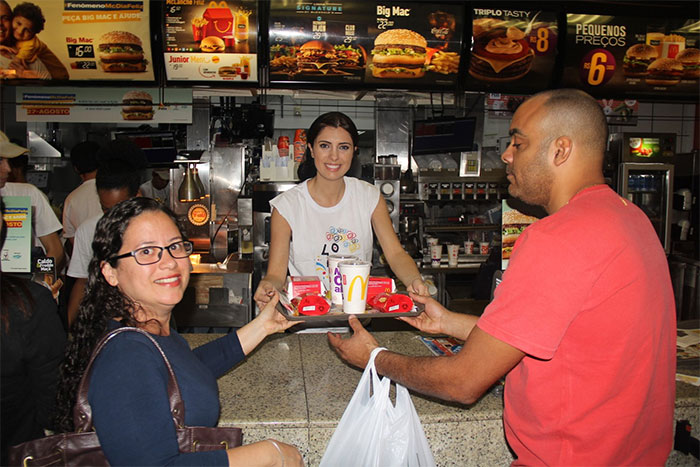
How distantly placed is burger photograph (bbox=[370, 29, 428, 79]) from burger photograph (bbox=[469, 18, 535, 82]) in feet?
1.64

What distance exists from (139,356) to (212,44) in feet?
13.0

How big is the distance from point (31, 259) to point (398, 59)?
3490 millimetres

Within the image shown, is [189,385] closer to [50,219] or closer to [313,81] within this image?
[50,219]

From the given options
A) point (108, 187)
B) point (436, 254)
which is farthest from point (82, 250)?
point (436, 254)

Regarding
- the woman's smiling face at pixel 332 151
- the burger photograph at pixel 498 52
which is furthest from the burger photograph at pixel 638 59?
the woman's smiling face at pixel 332 151

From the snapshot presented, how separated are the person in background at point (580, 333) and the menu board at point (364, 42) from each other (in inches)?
140

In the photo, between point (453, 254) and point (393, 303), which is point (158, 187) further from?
point (393, 303)

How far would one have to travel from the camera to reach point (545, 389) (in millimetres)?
1374

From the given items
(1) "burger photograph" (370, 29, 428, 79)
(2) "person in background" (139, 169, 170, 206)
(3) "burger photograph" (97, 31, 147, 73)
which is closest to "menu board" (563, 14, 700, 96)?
(1) "burger photograph" (370, 29, 428, 79)

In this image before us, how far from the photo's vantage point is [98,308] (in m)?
1.47

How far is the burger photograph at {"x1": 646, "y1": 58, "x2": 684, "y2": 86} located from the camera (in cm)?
516

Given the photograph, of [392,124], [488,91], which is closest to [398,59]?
[488,91]

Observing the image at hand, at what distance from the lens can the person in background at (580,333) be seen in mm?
1294

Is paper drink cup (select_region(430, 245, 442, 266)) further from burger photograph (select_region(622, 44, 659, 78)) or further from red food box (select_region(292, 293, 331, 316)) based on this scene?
red food box (select_region(292, 293, 331, 316))
